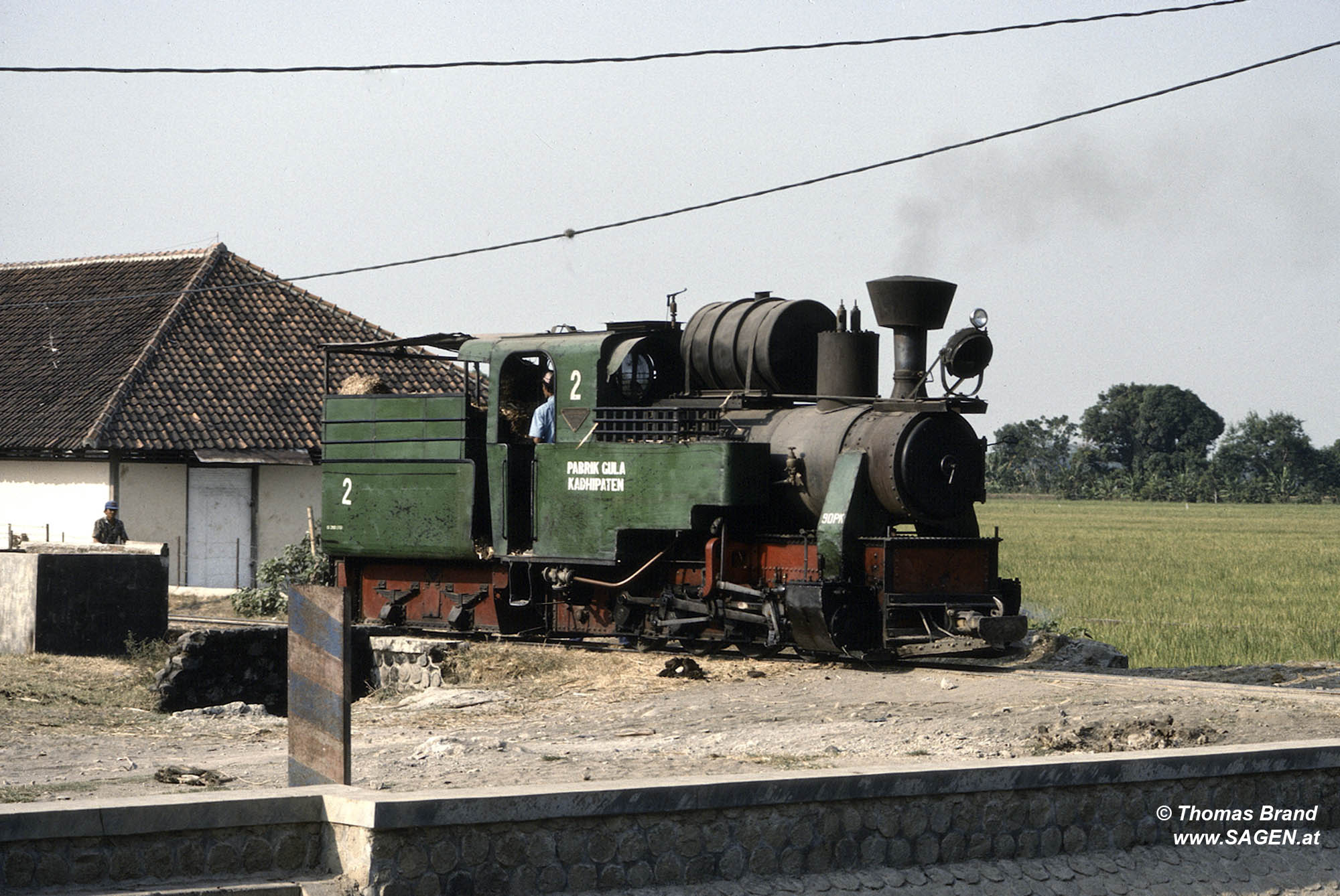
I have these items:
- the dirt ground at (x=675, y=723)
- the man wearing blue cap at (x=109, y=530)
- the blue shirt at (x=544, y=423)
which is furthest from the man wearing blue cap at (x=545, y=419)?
the man wearing blue cap at (x=109, y=530)

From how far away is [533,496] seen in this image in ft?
51.4

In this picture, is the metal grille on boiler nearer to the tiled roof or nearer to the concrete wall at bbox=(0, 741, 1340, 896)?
the concrete wall at bbox=(0, 741, 1340, 896)

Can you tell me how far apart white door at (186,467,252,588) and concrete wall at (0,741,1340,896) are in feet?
62.9

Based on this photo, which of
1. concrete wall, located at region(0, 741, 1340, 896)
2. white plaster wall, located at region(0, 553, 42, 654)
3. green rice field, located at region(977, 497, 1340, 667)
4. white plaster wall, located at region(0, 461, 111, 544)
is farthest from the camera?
white plaster wall, located at region(0, 461, 111, 544)

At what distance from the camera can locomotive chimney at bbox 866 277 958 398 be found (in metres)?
13.9

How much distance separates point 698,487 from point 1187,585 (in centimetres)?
1902

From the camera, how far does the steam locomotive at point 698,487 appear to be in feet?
44.7

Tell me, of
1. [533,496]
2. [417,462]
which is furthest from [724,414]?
[417,462]

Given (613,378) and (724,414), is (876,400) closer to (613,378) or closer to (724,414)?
(724,414)

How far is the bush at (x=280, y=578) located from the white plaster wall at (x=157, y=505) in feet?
5.35

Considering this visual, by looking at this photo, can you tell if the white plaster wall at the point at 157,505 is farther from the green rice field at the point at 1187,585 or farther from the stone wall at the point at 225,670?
the green rice field at the point at 1187,585

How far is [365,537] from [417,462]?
45.1 inches

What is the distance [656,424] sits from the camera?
15.2 m

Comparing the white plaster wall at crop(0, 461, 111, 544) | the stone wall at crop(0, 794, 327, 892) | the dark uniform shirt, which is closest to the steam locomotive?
the dark uniform shirt
